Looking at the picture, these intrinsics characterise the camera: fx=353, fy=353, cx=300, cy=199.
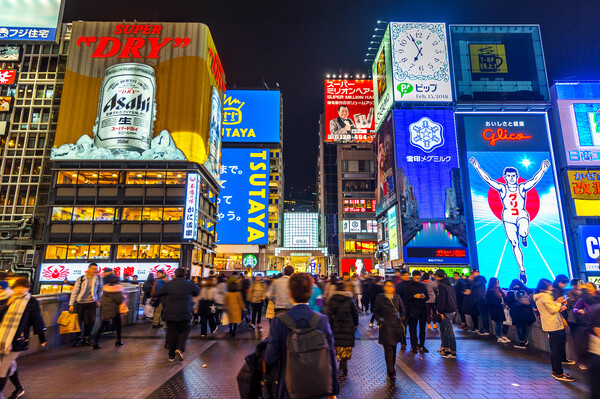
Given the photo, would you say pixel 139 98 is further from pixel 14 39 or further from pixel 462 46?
pixel 462 46

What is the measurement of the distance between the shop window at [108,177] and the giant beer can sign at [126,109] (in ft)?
9.52

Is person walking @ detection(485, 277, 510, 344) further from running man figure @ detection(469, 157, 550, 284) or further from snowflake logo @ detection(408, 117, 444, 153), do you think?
snowflake logo @ detection(408, 117, 444, 153)

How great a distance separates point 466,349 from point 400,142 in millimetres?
30164

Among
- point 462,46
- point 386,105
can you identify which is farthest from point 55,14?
point 462,46

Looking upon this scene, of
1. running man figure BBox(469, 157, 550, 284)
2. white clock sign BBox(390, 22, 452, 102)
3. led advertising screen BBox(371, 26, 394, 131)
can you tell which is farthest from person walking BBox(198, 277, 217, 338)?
led advertising screen BBox(371, 26, 394, 131)

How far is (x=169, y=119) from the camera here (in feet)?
123

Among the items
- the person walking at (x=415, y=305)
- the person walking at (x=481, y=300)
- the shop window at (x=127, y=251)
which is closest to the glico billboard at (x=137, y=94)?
the shop window at (x=127, y=251)

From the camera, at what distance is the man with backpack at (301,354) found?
9.48 feet

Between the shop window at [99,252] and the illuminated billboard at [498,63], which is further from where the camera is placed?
the illuminated billboard at [498,63]

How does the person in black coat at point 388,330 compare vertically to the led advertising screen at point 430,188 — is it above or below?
below

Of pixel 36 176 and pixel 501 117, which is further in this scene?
pixel 36 176

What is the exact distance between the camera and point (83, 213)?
3600 centimetres

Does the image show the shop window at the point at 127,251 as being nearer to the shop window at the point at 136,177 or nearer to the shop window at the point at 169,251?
the shop window at the point at 169,251

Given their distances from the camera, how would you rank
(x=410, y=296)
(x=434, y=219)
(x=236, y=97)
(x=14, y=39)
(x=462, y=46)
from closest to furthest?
1. (x=410, y=296)
2. (x=434, y=219)
3. (x=14, y=39)
4. (x=462, y=46)
5. (x=236, y=97)
